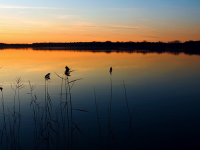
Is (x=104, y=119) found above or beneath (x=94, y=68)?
beneath

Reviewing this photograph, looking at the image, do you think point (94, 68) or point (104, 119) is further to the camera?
point (94, 68)

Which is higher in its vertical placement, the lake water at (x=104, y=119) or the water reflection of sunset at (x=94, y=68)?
the water reflection of sunset at (x=94, y=68)

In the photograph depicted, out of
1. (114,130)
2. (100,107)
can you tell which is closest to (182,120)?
(114,130)

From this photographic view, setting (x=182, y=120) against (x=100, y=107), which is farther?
(x=100, y=107)

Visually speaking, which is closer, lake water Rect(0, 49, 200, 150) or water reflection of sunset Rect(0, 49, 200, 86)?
lake water Rect(0, 49, 200, 150)

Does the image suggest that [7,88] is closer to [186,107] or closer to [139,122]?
[139,122]

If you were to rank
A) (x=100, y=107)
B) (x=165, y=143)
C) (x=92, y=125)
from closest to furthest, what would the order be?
(x=165, y=143), (x=92, y=125), (x=100, y=107)

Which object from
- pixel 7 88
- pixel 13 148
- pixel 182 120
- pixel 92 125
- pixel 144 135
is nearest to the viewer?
pixel 13 148

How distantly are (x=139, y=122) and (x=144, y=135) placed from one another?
1.92 ft

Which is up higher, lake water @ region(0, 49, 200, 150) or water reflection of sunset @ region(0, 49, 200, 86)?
water reflection of sunset @ region(0, 49, 200, 86)

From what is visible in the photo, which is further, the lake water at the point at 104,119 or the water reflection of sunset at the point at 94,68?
the water reflection of sunset at the point at 94,68

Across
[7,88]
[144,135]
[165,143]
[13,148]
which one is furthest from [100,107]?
[7,88]

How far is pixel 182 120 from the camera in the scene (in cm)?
459

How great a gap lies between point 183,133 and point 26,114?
10.9 ft
